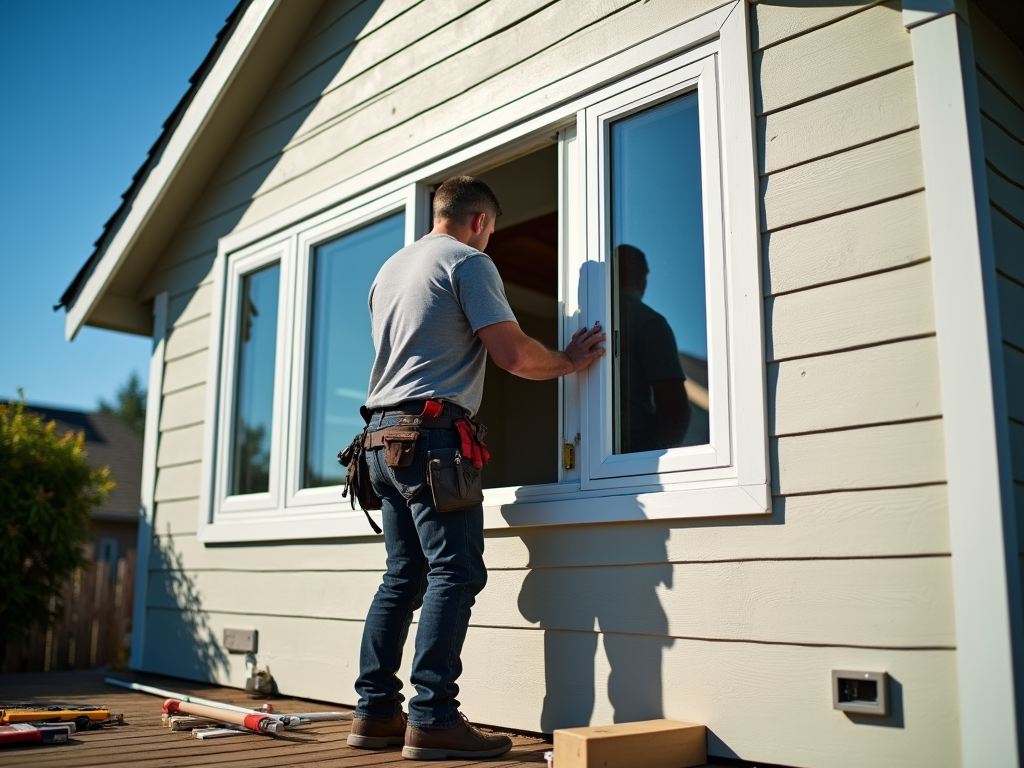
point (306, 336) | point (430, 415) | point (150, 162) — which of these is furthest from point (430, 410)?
point (150, 162)

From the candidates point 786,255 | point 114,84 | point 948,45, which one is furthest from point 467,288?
point 114,84

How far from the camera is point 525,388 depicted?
611 centimetres

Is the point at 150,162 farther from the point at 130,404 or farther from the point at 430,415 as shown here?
the point at 130,404

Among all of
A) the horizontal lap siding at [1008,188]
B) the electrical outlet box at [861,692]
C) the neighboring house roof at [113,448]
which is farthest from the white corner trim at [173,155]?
the neighboring house roof at [113,448]

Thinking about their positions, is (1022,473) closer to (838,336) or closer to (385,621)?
(838,336)

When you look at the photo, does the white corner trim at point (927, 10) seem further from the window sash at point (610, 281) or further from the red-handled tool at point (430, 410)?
the red-handled tool at point (430, 410)

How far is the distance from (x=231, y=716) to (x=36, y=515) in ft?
11.5

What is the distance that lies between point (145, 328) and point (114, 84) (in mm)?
23492

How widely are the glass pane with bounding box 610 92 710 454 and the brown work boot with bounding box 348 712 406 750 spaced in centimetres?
105

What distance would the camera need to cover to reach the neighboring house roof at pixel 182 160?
4574mm

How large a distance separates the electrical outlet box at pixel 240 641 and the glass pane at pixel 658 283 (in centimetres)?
224

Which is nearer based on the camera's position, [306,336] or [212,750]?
[212,750]

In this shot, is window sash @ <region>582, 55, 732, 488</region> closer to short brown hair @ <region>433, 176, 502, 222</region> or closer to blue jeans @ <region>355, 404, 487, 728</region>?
short brown hair @ <region>433, 176, 502, 222</region>

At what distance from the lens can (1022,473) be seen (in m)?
2.11
